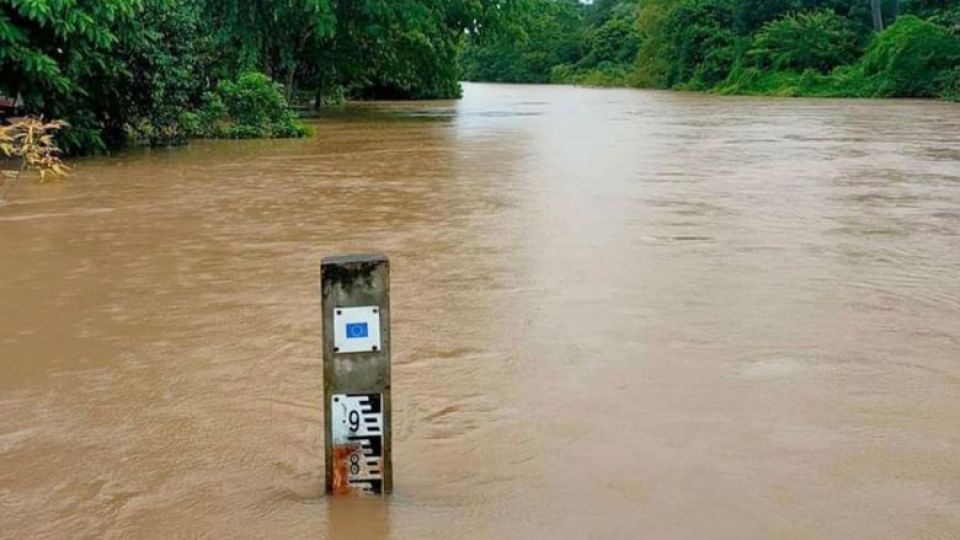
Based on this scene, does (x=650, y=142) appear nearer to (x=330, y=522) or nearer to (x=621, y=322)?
(x=621, y=322)

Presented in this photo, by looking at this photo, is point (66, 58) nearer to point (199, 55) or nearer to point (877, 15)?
point (199, 55)

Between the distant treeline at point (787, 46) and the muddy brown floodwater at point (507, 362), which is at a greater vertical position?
the distant treeline at point (787, 46)

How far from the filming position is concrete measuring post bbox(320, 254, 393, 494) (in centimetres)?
314

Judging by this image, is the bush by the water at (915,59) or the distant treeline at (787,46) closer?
the bush by the water at (915,59)

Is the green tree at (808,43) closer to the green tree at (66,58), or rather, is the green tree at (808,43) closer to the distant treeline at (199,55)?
Result: the distant treeline at (199,55)

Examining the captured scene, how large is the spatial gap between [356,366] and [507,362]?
1.84m

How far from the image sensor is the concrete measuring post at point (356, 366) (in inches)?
124

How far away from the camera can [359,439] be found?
3303 mm

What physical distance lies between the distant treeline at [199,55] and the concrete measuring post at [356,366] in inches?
382

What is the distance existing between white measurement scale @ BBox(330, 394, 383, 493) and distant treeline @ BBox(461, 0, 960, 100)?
23219mm

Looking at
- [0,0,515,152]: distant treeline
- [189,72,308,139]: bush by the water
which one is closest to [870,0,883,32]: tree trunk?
[0,0,515,152]: distant treeline

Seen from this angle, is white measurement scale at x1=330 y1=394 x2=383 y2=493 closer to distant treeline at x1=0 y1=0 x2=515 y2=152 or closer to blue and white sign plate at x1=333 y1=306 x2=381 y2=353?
blue and white sign plate at x1=333 y1=306 x2=381 y2=353

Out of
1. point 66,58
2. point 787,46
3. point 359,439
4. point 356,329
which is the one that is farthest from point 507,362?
point 787,46

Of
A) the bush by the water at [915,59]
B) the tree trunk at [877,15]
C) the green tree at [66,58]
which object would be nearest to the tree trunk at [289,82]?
the green tree at [66,58]
